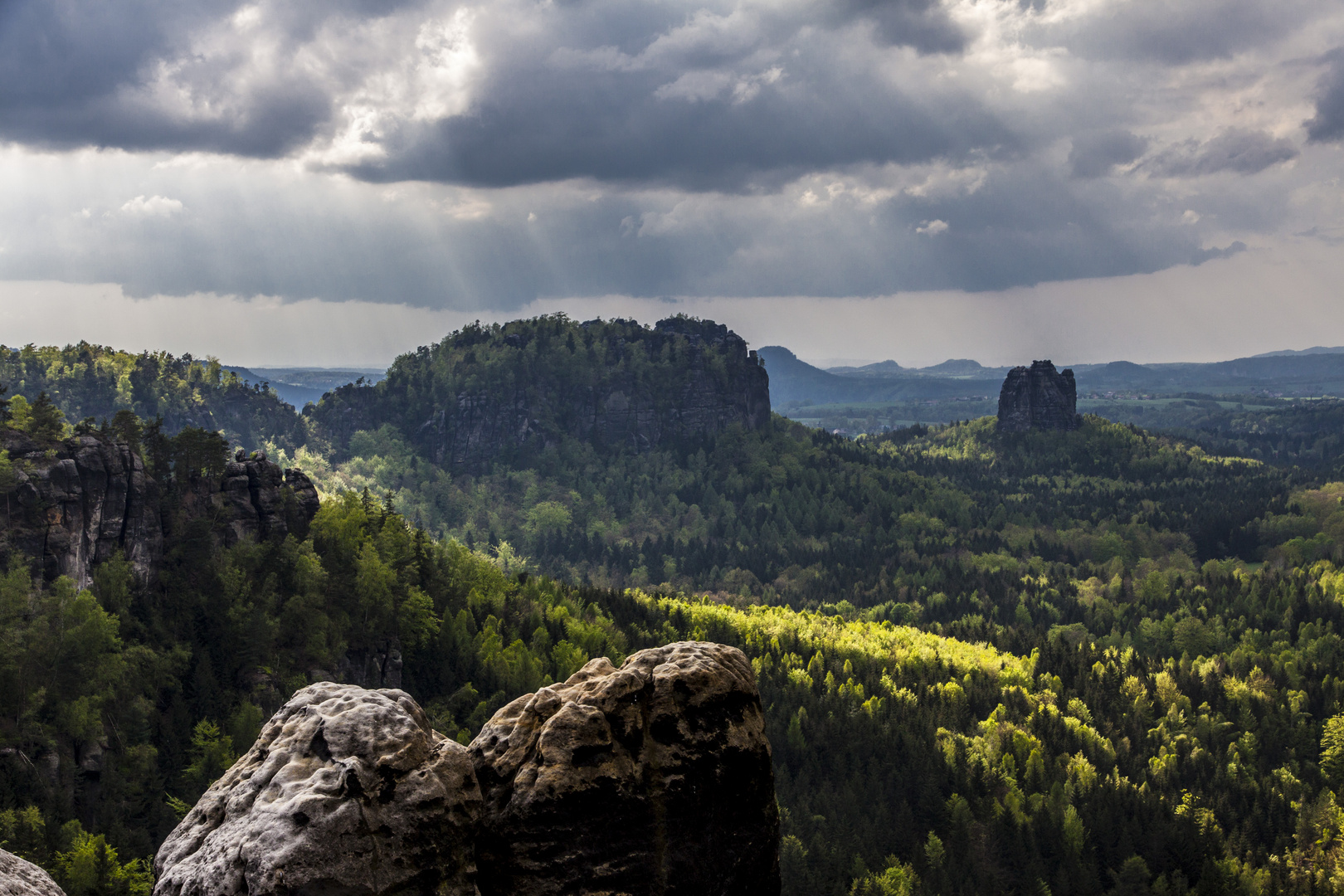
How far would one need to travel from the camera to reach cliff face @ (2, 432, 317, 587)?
106 metres

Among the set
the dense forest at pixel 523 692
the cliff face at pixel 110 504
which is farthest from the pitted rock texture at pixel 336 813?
the cliff face at pixel 110 504

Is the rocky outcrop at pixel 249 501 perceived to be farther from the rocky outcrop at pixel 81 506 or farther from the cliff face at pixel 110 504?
the rocky outcrop at pixel 81 506

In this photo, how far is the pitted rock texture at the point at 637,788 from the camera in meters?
20.4

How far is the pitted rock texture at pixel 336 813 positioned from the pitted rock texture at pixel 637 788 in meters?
1.32

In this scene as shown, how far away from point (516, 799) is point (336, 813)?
13.0 ft

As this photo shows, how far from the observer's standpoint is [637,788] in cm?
2125

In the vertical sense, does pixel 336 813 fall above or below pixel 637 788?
above

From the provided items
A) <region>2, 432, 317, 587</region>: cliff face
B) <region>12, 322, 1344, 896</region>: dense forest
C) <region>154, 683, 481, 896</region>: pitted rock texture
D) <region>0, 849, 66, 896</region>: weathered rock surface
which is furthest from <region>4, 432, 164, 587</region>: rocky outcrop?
<region>154, 683, 481, 896</region>: pitted rock texture

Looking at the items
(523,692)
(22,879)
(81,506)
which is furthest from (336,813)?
(523,692)

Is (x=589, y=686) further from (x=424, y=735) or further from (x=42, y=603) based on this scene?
(x=42, y=603)

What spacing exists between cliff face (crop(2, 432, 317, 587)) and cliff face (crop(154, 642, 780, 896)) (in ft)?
343

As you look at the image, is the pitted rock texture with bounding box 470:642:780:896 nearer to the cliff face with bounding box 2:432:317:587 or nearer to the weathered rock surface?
the weathered rock surface

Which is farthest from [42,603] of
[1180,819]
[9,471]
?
[1180,819]

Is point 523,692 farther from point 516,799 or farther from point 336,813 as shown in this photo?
point 336,813
